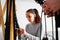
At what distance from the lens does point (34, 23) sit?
Result: 1.02m

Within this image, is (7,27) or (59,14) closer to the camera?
(7,27)

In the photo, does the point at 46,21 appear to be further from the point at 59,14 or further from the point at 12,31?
the point at 12,31

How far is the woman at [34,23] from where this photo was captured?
1.00 metres

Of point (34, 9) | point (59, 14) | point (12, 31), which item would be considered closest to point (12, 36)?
point (12, 31)

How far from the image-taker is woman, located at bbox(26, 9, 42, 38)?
3.27 ft

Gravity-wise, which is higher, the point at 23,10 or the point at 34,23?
the point at 23,10

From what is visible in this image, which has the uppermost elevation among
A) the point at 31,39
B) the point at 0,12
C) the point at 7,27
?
the point at 0,12

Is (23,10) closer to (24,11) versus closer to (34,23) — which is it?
(24,11)

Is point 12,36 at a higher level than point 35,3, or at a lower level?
lower

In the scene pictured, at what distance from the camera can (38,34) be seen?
100 cm

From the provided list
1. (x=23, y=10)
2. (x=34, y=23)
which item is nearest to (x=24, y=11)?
(x=23, y=10)

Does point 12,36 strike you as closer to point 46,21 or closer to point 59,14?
point 46,21

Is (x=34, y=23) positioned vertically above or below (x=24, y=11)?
below

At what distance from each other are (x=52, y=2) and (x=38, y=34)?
30 cm
